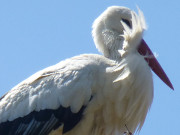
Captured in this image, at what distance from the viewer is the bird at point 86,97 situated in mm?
15930

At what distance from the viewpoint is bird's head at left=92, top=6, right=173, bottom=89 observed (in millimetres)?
16219

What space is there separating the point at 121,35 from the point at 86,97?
2.68ft

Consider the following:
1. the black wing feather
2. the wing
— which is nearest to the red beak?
the wing

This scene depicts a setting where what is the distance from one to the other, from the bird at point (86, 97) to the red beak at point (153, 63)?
0.30 ft

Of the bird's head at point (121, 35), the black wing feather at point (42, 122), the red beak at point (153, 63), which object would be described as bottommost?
the red beak at point (153, 63)

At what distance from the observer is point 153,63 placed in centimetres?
1631

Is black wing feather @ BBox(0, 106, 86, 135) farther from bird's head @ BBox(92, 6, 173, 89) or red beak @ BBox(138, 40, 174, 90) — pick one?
red beak @ BBox(138, 40, 174, 90)

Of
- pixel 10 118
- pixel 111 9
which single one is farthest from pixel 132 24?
pixel 10 118

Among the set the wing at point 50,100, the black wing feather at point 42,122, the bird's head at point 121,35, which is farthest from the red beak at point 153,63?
the black wing feather at point 42,122

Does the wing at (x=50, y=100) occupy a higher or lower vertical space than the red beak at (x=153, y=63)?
higher

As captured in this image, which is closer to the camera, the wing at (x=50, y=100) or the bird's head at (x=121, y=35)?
the wing at (x=50, y=100)

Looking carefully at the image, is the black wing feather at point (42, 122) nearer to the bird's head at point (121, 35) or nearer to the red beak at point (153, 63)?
the bird's head at point (121, 35)

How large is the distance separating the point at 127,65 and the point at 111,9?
0.83m

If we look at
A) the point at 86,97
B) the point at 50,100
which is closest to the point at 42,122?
the point at 50,100
